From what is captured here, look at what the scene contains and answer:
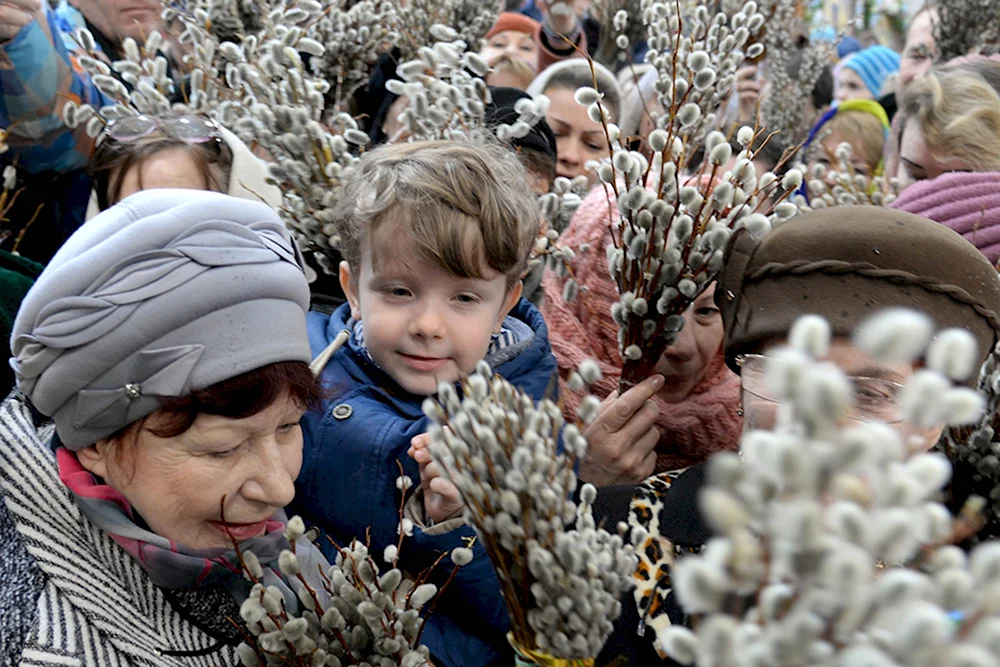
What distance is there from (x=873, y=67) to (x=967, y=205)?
5047 mm

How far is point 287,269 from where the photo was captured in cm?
160

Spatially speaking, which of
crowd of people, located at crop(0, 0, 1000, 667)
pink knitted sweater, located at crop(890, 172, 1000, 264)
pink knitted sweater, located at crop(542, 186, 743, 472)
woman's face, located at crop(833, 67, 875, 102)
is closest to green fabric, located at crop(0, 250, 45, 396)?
crowd of people, located at crop(0, 0, 1000, 667)

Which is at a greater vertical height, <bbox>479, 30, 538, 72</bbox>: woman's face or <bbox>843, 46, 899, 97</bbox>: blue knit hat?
<bbox>479, 30, 538, 72</bbox>: woman's face

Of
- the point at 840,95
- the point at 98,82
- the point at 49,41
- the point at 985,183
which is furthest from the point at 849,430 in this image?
the point at 840,95

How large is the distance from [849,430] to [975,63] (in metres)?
3.07

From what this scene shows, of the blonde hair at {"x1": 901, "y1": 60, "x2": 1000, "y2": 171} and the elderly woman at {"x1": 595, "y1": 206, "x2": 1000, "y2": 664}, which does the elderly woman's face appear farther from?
the blonde hair at {"x1": 901, "y1": 60, "x2": 1000, "y2": 171}

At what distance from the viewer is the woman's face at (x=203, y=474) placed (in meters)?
1.49

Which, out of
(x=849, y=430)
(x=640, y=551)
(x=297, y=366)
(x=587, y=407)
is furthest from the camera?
(x=640, y=551)

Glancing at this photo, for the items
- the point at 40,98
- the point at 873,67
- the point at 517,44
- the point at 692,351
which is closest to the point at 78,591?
the point at 692,351

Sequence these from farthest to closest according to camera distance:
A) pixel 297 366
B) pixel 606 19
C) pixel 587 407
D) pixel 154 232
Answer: pixel 606 19
pixel 297 366
pixel 154 232
pixel 587 407

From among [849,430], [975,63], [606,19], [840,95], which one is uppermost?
[849,430]

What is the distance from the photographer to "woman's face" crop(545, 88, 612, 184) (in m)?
3.62

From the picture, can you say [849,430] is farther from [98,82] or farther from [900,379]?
[98,82]

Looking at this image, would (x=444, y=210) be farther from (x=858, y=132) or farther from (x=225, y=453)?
(x=858, y=132)
